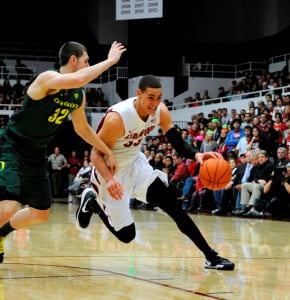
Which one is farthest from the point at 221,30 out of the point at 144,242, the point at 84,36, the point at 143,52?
the point at 144,242

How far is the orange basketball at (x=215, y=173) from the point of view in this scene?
20.3 feet

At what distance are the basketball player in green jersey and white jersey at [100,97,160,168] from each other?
1.26 ft

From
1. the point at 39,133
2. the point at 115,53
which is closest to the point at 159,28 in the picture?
the point at 39,133

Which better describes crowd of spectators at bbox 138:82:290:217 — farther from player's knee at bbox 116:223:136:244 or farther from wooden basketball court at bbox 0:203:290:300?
player's knee at bbox 116:223:136:244

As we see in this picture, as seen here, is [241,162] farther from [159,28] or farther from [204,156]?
[159,28]

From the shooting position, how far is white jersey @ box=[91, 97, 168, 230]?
6.24m

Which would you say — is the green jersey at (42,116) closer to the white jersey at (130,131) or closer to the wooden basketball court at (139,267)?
the white jersey at (130,131)

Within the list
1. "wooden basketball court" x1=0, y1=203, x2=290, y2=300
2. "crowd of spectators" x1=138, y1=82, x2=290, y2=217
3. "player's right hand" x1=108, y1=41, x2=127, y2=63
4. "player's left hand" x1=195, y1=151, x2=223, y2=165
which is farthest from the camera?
"crowd of spectators" x1=138, y1=82, x2=290, y2=217

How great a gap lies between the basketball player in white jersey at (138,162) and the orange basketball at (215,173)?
0.30 ft

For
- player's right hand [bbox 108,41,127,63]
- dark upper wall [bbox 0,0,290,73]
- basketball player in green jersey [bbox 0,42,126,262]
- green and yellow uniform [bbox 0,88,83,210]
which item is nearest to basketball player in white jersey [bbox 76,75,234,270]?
basketball player in green jersey [bbox 0,42,126,262]

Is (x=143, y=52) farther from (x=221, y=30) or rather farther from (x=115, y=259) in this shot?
(x=115, y=259)

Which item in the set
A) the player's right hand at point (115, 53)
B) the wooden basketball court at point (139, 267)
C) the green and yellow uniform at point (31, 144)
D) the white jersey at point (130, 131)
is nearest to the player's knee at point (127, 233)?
the wooden basketball court at point (139, 267)

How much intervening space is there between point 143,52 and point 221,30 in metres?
4.88

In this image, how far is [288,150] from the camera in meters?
14.7
